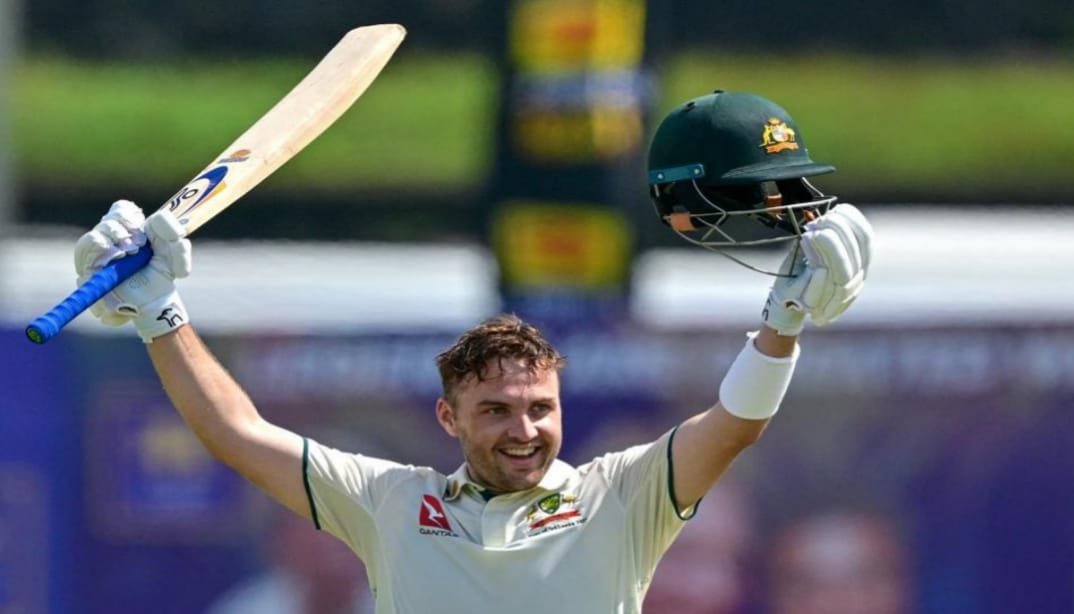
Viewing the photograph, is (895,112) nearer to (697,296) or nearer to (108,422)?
(697,296)

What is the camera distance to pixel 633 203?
27.6 feet

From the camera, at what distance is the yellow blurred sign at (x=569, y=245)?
835cm

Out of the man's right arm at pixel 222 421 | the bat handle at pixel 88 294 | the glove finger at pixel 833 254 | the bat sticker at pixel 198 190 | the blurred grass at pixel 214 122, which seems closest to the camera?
the glove finger at pixel 833 254

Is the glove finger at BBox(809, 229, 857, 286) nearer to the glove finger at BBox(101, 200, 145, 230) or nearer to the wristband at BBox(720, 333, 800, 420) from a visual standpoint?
the wristband at BBox(720, 333, 800, 420)

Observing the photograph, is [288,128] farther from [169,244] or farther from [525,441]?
[525,441]

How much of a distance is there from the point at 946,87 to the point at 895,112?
74 centimetres

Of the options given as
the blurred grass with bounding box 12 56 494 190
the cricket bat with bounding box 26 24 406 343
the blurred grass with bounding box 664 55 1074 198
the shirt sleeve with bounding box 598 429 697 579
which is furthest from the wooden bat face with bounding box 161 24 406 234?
the blurred grass with bounding box 664 55 1074 198

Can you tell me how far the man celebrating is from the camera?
3709mm

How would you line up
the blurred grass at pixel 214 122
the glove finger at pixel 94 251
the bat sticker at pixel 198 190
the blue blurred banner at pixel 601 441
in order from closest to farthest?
the glove finger at pixel 94 251, the bat sticker at pixel 198 190, the blue blurred banner at pixel 601 441, the blurred grass at pixel 214 122

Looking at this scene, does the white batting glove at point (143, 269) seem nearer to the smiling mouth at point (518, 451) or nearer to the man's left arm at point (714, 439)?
the smiling mouth at point (518, 451)

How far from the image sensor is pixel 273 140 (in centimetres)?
428

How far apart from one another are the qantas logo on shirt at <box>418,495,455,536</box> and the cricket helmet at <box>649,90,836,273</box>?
2.03 feet

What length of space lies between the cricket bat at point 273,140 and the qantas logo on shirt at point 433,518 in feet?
2.05

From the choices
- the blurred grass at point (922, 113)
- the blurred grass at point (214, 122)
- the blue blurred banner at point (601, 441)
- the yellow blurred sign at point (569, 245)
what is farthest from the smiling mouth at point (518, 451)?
the blurred grass at point (922, 113)
